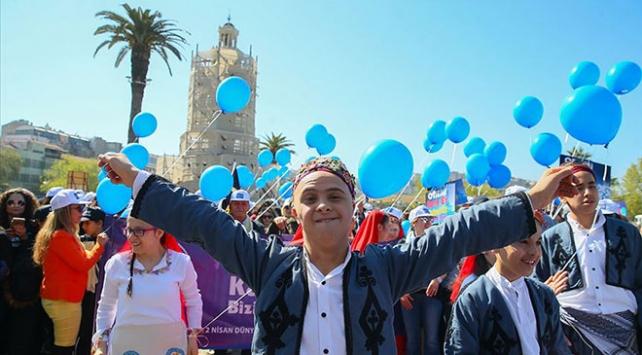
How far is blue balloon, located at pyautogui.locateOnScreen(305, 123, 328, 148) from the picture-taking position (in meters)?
11.7

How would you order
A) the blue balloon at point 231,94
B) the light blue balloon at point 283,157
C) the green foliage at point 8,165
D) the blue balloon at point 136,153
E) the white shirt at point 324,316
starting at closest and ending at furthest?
the white shirt at point 324,316
the blue balloon at point 231,94
the blue balloon at point 136,153
the light blue balloon at point 283,157
the green foliage at point 8,165

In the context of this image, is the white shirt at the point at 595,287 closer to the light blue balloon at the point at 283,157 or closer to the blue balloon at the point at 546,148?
the blue balloon at the point at 546,148

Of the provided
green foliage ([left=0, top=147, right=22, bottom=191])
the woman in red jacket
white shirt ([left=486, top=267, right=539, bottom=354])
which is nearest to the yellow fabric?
the woman in red jacket

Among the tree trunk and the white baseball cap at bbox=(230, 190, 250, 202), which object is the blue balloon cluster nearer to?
the white baseball cap at bbox=(230, 190, 250, 202)

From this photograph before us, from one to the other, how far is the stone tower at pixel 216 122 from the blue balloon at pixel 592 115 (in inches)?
2369

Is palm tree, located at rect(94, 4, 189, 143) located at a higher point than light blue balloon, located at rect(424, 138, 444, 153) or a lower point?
higher

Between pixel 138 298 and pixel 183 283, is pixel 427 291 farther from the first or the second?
pixel 138 298

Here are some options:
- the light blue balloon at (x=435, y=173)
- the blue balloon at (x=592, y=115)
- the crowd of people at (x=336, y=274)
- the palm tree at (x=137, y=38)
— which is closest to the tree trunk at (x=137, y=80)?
the palm tree at (x=137, y=38)

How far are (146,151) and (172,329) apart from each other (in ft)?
16.6

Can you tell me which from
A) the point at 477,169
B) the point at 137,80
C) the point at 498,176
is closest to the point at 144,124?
the point at 477,169

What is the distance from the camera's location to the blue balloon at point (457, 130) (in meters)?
10.4

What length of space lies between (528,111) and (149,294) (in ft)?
26.8

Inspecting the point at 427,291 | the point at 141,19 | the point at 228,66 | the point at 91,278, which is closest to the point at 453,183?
the point at 427,291

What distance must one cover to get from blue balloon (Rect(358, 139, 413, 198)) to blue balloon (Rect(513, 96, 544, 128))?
535 centimetres
